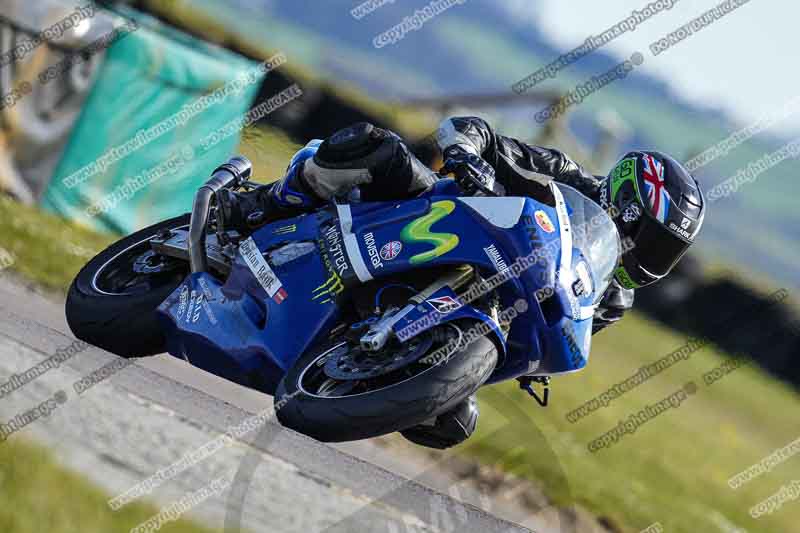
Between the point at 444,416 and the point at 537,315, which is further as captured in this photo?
the point at 444,416

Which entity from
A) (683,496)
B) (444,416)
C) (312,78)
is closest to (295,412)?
(444,416)

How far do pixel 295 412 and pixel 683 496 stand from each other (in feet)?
15.4

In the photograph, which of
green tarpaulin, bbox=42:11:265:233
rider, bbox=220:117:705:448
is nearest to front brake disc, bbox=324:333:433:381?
rider, bbox=220:117:705:448

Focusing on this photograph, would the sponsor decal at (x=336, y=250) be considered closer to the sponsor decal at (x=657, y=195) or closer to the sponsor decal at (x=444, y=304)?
the sponsor decal at (x=444, y=304)

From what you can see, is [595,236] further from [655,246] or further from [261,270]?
[261,270]

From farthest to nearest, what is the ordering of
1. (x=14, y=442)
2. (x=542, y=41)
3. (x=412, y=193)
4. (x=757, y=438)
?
(x=542, y=41) → (x=757, y=438) → (x=412, y=193) → (x=14, y=442)

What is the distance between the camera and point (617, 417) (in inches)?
390

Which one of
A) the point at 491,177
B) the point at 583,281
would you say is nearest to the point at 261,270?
the point at 491,177

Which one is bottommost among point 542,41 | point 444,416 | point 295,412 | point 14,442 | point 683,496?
point 542,41

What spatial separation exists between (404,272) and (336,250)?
1.16ft

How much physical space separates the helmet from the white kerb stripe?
1279mm

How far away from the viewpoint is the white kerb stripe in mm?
4721

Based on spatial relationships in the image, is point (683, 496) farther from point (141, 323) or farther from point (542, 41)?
point (542, 41)

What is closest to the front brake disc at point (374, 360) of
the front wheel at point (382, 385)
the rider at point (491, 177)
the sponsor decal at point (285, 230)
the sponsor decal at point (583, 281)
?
the front wheel at point (382, 385)
